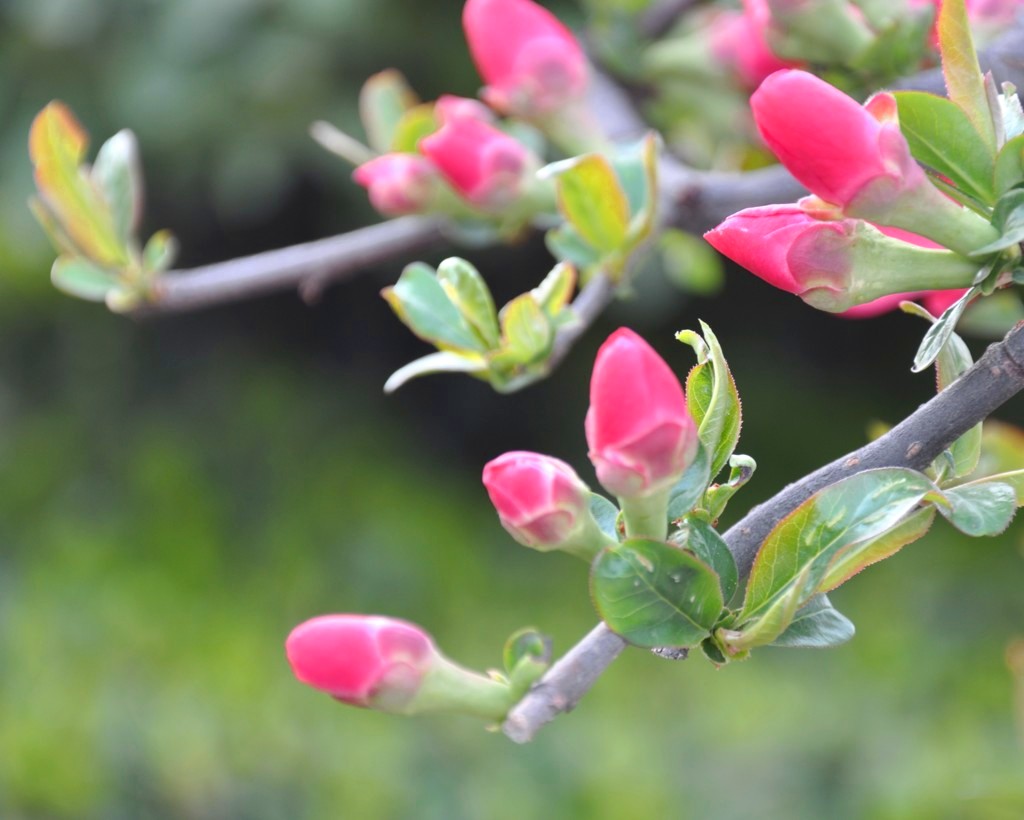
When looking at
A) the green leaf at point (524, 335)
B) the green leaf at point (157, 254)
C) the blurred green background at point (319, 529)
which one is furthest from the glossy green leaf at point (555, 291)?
the blurred green background at point (319, 529)

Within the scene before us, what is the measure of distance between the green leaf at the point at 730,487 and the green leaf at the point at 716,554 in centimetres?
2

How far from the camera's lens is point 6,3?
1.88m

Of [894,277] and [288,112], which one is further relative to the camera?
[288,112]

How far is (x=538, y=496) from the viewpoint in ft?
1.05

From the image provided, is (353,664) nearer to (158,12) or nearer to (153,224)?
(158,12)

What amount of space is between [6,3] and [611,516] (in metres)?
1.88

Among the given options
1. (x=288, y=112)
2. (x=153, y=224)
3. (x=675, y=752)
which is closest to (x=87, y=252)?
(x=675, y=752)

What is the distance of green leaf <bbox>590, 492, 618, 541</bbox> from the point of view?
0.35 metres

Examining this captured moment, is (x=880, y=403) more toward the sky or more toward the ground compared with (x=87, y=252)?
more toward the ground

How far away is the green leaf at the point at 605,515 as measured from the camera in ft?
1.16

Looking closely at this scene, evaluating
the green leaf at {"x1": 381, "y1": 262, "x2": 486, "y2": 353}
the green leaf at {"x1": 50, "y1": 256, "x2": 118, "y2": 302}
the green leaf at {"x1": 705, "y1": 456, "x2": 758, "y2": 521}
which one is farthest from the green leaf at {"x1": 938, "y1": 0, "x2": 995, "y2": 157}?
the green leaf at {"x1": 50, "y1": 256, "x2": 118, "y2": 302}

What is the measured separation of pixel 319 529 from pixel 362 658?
166 cm

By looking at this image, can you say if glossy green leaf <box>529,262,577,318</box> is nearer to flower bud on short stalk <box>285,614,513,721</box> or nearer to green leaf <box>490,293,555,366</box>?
green leaf <box>490,293,555,366</box>

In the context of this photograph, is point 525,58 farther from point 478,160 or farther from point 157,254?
point 157,254
